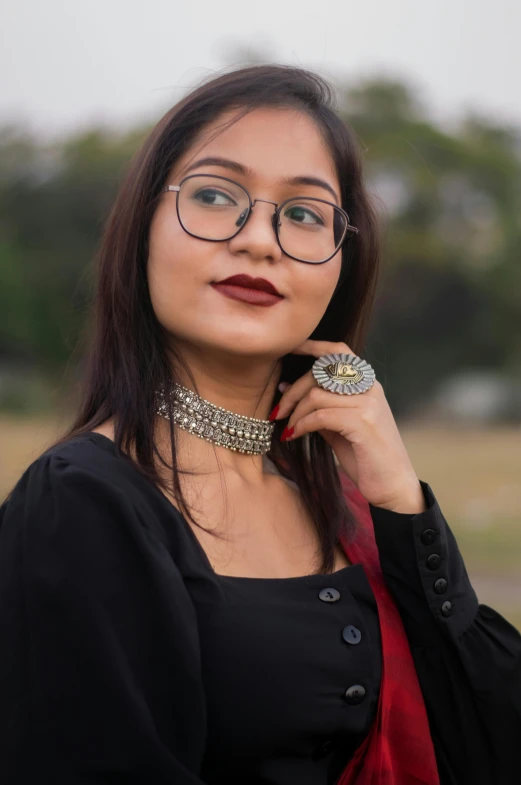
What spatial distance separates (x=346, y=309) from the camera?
8.17 feet

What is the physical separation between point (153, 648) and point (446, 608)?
2.61 feet

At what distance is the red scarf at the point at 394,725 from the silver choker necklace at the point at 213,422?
359 millimetres

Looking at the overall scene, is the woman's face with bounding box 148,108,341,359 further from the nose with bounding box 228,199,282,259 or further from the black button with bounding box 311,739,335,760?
the black button with bounding box 311,739,335,760

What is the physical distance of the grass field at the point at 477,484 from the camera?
26.4ft

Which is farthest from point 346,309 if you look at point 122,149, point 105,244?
point 122,149

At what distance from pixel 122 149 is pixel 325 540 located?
25.2 metres

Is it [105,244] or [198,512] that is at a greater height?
[105,244]

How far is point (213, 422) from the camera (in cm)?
214

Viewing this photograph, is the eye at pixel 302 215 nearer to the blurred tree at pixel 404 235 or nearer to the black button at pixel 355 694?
the black button at pixel 355 694

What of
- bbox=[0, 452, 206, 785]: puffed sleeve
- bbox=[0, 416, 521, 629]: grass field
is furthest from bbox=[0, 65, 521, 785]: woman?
bbox=[0, 416, 521, 629]: grass field

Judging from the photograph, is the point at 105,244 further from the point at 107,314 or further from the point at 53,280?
the point at 53,280

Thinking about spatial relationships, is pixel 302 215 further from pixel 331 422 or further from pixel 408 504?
pixel 408 504

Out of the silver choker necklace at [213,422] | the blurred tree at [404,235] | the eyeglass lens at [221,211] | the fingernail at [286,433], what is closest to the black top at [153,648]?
the silver choker necklace at [213,422]

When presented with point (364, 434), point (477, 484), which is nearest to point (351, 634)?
point (364, 434)
